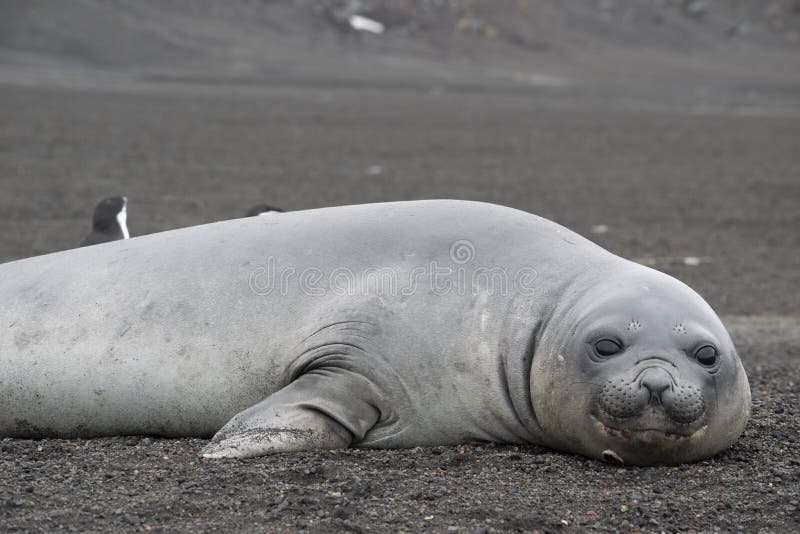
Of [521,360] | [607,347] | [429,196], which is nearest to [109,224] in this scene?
[521,360]

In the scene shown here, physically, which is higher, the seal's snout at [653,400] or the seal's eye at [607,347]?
the seal's eye at [607,347]

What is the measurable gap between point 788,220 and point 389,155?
6.78 metres

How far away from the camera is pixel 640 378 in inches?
149

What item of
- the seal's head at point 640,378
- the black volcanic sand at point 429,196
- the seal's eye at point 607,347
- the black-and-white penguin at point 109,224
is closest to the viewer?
the black volcanic sand at point 429,196

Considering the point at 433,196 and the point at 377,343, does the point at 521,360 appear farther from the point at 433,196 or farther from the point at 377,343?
Result: the point at 433,196

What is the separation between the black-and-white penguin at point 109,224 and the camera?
290 inches

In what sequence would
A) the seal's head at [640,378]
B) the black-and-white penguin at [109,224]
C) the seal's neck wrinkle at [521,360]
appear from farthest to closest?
the black-and-white penguin at [109,224] < the seal's neck wrinkle at [521,360] < the seal's head at [640,378]

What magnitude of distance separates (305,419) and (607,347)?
1.11 m

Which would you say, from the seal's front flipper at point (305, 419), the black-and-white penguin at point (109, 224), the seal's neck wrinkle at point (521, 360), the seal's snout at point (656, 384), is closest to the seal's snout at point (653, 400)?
the seal's snout at point (656, 384)

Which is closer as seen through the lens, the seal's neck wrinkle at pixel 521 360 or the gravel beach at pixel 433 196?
the gravel beach at pixel 433 196

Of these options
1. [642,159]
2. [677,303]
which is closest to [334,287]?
[677,303]

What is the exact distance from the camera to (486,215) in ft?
15.2

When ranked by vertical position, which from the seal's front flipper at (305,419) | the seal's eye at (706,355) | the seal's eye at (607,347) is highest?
the seal's eye at (706,355)

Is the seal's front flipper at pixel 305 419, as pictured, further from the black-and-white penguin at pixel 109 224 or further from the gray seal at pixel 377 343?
the black-and-white penguin at pixel 109 224
